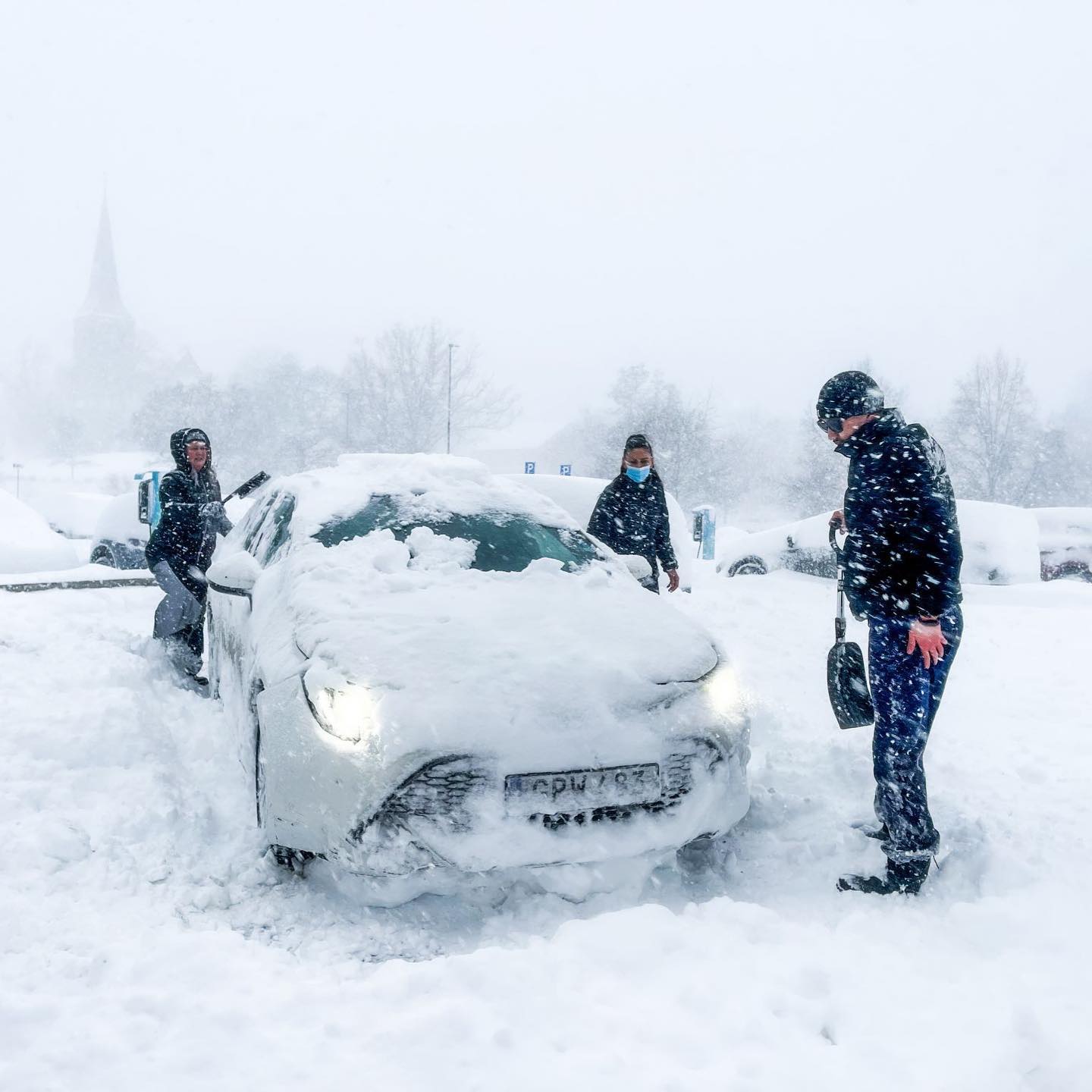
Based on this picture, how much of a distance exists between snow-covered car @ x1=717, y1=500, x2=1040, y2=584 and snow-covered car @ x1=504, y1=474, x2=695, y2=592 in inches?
72.3

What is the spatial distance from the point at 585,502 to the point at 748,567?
3.18m

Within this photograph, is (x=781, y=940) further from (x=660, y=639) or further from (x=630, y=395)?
(x=630, y=395)

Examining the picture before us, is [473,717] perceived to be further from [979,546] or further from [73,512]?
[73,512]

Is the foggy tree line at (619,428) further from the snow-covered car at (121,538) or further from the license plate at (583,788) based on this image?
the license plate at (583,788)

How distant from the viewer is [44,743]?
3.95 meters

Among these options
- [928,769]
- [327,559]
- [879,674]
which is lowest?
[928,769]

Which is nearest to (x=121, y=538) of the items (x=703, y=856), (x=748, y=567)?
(x=748, y=567)

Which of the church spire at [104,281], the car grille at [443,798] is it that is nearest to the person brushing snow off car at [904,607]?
the car grille at [443,798]

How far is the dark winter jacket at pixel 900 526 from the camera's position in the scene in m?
2.94

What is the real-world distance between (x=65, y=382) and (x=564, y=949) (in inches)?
4247

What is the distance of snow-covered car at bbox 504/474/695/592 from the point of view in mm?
11178

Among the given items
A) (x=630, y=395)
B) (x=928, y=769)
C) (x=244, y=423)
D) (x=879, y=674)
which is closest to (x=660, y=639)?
(x=879, y=674)

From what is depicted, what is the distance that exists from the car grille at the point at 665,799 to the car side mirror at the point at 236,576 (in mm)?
1853

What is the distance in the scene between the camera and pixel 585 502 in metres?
11.9
